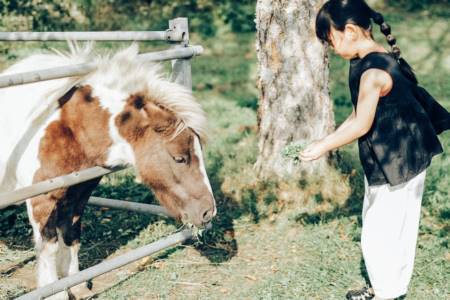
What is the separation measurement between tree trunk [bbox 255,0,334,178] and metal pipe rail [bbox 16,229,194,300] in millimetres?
1404

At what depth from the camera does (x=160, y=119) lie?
131 inches

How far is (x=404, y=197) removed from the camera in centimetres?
328

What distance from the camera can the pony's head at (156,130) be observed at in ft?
11.0

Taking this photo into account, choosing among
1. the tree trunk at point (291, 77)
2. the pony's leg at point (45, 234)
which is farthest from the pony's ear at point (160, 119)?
the tree trunk at point (291, 77)

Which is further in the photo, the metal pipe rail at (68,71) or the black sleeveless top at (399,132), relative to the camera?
the black sleeveless top at (399,132)

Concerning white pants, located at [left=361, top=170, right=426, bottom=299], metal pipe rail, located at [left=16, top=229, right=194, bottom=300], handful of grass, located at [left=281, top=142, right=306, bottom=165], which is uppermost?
handful of grass, located at [left=281, top=142, right=306, bottom=165]

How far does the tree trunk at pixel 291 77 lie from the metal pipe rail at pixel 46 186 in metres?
2.01

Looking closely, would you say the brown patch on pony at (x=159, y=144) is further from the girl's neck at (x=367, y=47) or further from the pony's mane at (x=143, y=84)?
the girl's neck at (x=367, y=47)

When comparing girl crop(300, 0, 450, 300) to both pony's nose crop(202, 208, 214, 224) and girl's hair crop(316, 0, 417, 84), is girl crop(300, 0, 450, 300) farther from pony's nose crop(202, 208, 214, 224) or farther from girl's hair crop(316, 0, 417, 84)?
pony's nose crop(202, 208, 214, 224)

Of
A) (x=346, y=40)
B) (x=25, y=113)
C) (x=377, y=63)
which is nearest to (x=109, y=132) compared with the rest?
(x=25, y=113)

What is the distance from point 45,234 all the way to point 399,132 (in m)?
2.02

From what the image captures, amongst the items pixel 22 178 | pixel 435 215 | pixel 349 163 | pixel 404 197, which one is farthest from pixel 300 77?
pixel 22 178

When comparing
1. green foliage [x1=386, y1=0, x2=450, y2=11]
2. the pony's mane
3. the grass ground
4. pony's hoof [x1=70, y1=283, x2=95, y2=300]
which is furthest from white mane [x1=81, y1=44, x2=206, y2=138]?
green foliage [x1=386, y1=0, x2=450, y2=11]

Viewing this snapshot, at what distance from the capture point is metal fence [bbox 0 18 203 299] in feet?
9.61
